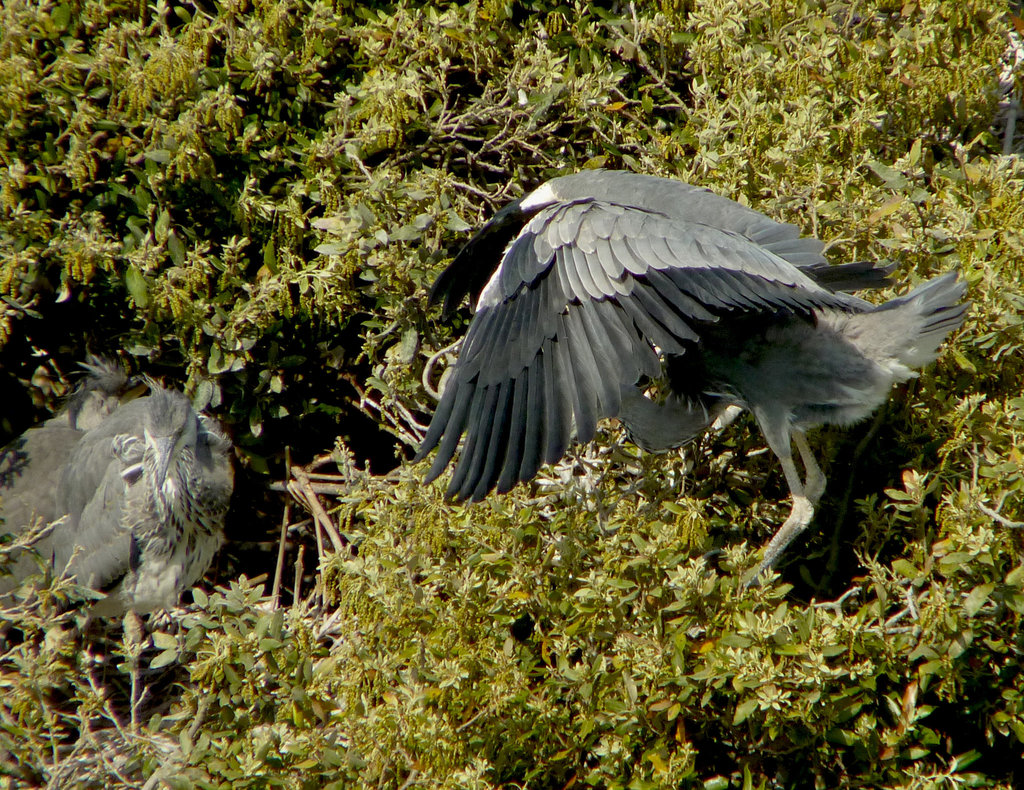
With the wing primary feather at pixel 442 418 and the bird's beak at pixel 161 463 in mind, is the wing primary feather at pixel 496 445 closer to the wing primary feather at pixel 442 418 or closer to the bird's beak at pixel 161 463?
the wing primary feather at pixel 442 418

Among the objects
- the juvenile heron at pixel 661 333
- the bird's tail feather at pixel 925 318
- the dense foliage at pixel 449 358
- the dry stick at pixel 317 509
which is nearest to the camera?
the juvenile heron at pixel 661 333

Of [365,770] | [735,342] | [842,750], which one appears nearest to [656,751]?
[842,750]

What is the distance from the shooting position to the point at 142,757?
2.71 metres

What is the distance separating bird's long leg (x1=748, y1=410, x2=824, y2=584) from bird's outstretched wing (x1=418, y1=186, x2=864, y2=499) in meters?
0.40

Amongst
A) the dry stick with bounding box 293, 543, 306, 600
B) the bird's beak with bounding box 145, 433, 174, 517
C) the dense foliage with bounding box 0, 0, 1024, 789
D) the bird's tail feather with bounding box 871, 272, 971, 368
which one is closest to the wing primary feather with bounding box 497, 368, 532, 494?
the dense foliage with bounding box 0, 0, 1024, 789

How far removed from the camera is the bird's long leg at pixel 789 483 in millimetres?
3002

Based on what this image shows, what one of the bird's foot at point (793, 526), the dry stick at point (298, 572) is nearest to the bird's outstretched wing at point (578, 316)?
the bird's foot at point (793, 526)

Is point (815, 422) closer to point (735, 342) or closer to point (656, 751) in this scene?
point (735, 342)

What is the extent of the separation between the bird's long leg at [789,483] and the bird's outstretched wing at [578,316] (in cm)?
40

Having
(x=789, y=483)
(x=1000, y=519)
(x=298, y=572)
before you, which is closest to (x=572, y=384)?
(x=789, y=483)

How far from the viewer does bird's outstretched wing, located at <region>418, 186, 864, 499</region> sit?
2.45 metres

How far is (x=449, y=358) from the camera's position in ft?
11.7

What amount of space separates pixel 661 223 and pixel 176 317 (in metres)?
1.79

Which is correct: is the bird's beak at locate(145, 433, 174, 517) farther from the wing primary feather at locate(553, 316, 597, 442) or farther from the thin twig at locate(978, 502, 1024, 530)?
the thin twig at locate(978, 502, 1024, 530)
